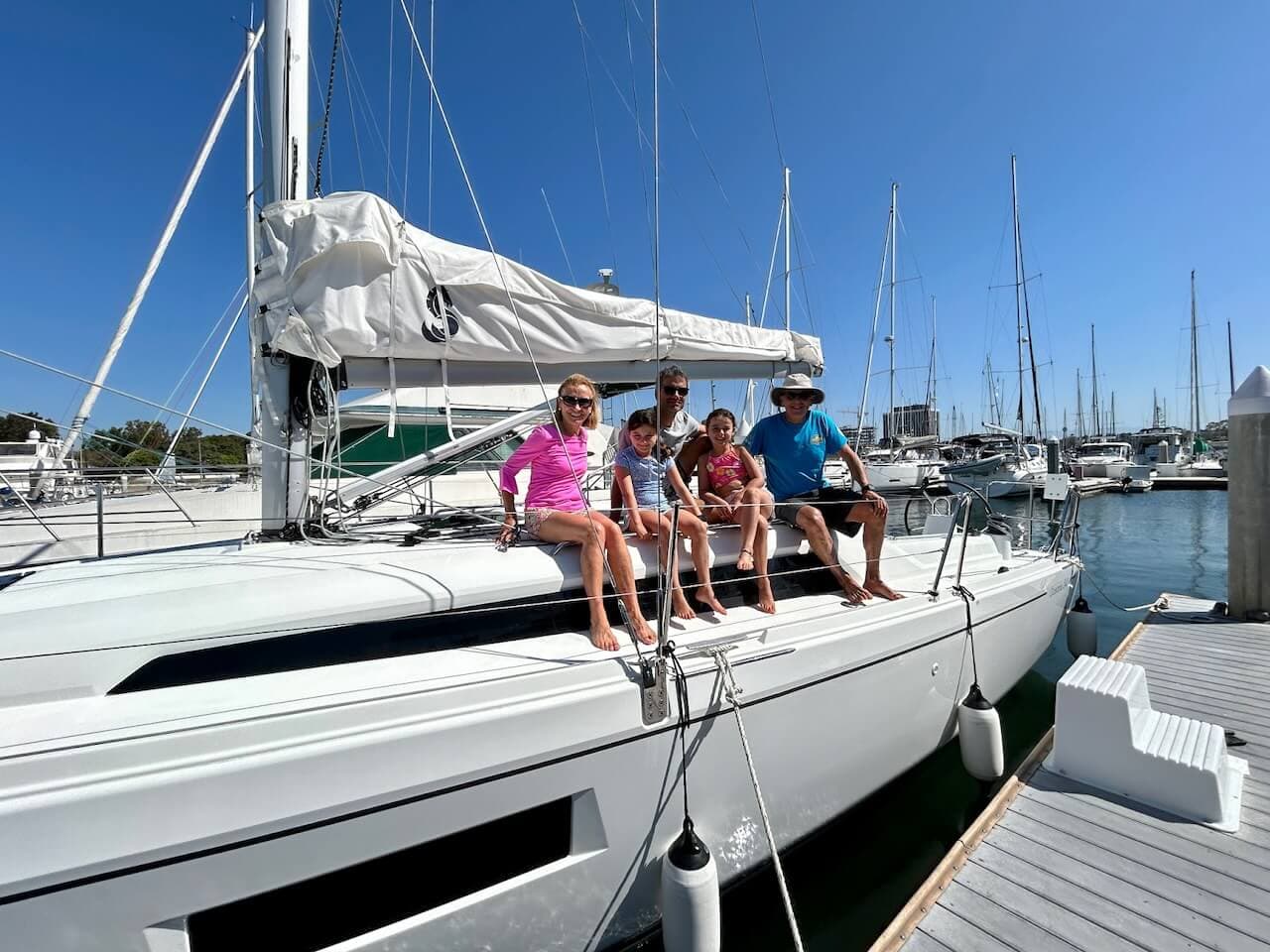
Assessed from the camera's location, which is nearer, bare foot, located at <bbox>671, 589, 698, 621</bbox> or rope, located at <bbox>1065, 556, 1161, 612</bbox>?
bare foot, located at <bbox>671, 589, 698, 621</bbox>

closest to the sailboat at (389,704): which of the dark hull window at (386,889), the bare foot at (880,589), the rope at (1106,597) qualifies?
the dark hull window at (386,889)

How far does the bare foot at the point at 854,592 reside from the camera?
3.27 metres

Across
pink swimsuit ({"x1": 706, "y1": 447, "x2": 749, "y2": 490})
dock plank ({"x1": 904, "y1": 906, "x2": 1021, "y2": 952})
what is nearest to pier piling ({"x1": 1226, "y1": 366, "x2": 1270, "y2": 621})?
pink swimsuit ({"x1": 706, "y1": 447, "x2": 749, "y2": 490})

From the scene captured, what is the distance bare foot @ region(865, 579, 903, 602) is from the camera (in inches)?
133

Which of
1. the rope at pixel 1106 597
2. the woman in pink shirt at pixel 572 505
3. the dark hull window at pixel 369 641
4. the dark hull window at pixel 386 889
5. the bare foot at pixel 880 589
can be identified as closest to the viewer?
the dark hull window at pixel 386 889

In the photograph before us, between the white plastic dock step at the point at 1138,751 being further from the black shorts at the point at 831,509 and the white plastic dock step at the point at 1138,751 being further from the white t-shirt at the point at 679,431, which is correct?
the white t-shirt at the point at 679,431

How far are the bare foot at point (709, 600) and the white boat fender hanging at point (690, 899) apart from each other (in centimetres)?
107

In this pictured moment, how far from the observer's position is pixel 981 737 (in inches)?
133

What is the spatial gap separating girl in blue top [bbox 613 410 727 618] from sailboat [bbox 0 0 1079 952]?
0.17 metres

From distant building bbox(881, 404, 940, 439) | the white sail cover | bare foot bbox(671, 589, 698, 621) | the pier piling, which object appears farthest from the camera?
distant building bbox(881, 404, 940, 439)

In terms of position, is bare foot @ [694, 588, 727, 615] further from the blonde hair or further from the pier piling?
the pier piling

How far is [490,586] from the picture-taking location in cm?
239

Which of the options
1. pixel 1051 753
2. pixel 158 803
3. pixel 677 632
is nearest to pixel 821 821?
pixel 677 632

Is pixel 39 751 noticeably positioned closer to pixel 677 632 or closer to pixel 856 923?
pixel 677 632
